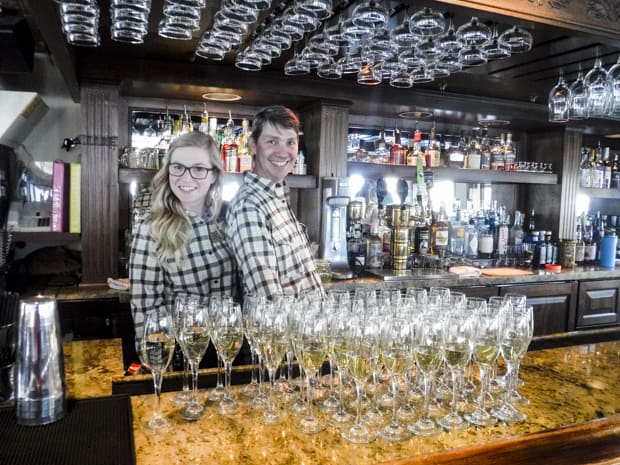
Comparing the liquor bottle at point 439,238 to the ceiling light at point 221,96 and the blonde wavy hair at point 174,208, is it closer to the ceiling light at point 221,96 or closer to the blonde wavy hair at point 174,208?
the ceiling light at point 221,96

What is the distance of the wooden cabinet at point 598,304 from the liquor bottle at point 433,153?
1460 millimetres

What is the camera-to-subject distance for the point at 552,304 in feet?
12.7

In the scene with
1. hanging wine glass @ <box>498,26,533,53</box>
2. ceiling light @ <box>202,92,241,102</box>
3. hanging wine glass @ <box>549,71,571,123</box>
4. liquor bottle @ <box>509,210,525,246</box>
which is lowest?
liquor bottle @ <box>509,210,525,246</box>

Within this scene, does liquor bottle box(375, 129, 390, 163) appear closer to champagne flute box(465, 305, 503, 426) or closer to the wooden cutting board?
the wooden cutting board

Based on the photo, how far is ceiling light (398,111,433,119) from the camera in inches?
151

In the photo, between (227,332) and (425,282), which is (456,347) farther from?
(425,282)

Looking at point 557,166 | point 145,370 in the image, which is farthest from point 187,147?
point 557,166

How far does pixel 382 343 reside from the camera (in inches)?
44.9

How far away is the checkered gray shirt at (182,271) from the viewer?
2.07 metres

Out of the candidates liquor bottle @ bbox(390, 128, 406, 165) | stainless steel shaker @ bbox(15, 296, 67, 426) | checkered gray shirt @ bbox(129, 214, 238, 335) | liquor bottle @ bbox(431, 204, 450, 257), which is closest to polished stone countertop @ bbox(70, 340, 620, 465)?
stainless steel shaker @ bbox(15, 296, 67, 426)

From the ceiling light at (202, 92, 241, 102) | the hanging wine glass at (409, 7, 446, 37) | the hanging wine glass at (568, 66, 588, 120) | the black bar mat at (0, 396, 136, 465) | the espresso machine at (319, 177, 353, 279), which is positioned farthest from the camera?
the espresso machine at (319, 177, 353, 279)

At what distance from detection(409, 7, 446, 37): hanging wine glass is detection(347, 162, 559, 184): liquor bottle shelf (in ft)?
6.01

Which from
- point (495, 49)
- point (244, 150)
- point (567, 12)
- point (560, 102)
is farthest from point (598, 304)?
point (567, 12)

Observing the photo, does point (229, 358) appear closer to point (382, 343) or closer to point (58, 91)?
point (382, 343)
